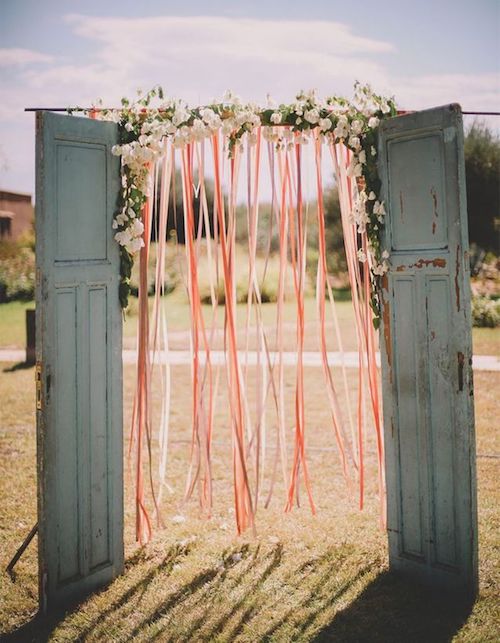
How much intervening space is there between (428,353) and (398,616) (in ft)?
3.85

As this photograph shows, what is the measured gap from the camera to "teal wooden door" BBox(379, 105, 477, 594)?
3.04 m

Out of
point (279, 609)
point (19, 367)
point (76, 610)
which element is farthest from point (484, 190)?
point (76, 610)

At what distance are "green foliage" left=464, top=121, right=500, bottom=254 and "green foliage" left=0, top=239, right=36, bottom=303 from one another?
11208 mm

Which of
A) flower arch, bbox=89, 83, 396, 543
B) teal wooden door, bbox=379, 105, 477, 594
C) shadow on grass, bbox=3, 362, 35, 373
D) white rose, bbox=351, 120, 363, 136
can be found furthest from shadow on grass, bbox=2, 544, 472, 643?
shadow on grass, bbox=3, 362, 35, 373

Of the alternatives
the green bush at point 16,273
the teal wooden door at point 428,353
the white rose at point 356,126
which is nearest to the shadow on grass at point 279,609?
the teal wooden door at point 428,353

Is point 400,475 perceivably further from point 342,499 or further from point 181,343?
point 181,343

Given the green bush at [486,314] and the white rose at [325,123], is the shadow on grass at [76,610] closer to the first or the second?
the white rose at [325,123]

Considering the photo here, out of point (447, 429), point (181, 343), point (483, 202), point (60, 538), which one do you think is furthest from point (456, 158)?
point (483, 202)

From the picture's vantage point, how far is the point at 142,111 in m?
3.38

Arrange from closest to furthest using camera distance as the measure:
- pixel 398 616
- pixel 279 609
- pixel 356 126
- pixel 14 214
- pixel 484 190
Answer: pixel 398 616 → pixel 279 609 → pixel 356 126 → pixel 484 190 → pixel 14 214

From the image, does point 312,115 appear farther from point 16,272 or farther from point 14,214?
point 14,214

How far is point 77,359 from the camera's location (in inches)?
125

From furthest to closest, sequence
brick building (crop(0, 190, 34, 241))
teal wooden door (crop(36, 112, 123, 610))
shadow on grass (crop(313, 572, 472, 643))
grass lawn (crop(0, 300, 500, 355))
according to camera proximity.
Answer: brick building (crop(0, 190, 34, 241)) → grass lawn (crop(0, 300, 500, 355)) → teal wooden door (crop(36, 112, 123, 610)) → shadow on grass (crop(313, 572, 472, 643))

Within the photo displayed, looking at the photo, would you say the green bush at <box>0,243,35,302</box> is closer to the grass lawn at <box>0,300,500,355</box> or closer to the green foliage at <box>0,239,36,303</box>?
the green foliage at <box>0,239,36,303</box>
